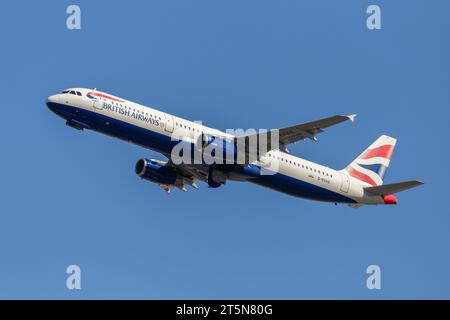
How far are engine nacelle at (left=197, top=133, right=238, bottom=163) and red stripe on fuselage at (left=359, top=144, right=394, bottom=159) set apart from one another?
14.6 meters

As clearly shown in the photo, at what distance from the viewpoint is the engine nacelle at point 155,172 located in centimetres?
7094

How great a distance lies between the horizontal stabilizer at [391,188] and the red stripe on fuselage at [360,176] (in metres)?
2.03

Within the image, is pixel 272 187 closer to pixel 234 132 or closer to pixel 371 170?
pixel 234 132

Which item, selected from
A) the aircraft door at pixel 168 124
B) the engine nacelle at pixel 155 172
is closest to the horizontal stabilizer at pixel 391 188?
the engine nacelle at pixel 155 172

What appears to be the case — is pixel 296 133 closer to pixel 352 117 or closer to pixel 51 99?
pixel 352 117

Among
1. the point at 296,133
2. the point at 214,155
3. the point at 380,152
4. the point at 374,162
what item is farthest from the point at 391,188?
the point at 214,155

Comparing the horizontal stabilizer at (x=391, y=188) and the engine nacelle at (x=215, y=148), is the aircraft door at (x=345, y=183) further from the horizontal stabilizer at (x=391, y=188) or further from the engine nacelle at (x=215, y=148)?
the engine nacelle at (x=215, y=148)

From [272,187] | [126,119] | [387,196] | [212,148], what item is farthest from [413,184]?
[126,119]

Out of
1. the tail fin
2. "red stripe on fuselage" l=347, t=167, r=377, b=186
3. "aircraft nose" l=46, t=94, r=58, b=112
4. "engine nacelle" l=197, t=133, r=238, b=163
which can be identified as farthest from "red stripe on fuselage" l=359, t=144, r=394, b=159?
"aircraft nose" l=46, t=94, r=58, b=112

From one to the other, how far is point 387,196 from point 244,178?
37.9 ft

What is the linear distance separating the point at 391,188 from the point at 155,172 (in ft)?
57.3

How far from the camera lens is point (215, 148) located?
2516 inches

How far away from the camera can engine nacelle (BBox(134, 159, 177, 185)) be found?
7094 cm

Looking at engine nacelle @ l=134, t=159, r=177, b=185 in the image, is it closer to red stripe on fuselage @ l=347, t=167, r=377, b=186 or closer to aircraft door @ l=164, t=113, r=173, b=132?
aircraft door @ l=164, t=113, r=173, b=132
